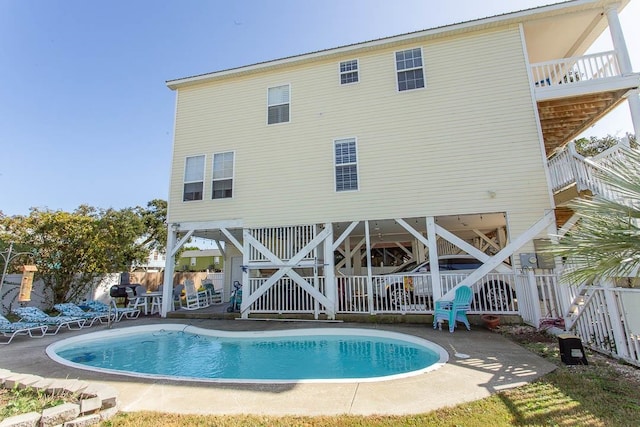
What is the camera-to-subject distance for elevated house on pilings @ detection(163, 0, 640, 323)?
Result: 8727 mm

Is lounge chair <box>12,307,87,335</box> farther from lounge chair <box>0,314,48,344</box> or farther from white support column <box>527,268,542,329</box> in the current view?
white support column <box>527,268,542,329</box>

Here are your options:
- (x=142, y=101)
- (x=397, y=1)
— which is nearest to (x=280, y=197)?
(x=397, y=1)

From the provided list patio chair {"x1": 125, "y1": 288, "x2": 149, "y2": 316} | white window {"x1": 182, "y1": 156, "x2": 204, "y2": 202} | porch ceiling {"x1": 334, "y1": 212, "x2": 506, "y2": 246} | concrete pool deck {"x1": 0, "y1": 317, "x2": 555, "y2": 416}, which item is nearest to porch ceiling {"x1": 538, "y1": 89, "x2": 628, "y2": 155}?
porch ceiling {"x1": 334, "y1": 212, "x2": 506, "y2": 246}

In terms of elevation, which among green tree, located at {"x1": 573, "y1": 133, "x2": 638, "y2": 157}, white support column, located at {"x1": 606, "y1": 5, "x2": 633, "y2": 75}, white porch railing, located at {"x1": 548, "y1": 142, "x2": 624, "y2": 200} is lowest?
white porch railing, located at {"x1": 548, "y1": 142, "x2": 624, "y2": 200}

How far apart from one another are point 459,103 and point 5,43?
55.9 ft

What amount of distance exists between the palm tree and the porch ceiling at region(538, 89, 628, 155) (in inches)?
300

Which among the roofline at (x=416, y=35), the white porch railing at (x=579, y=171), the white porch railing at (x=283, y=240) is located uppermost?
the roofline at (x=416, y=35)

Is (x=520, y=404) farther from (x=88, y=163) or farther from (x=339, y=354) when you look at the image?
(x=88, y=163)

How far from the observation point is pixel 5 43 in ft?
38.0

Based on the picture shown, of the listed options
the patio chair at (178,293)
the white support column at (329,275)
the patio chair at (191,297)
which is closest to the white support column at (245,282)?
the white support column at (329,275)

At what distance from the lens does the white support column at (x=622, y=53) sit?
27.2ft

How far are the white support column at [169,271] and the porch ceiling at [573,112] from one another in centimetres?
1340

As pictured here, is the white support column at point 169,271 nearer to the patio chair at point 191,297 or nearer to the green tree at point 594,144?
the patio chair at point 191,297

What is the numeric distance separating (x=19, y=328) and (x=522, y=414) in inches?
423
